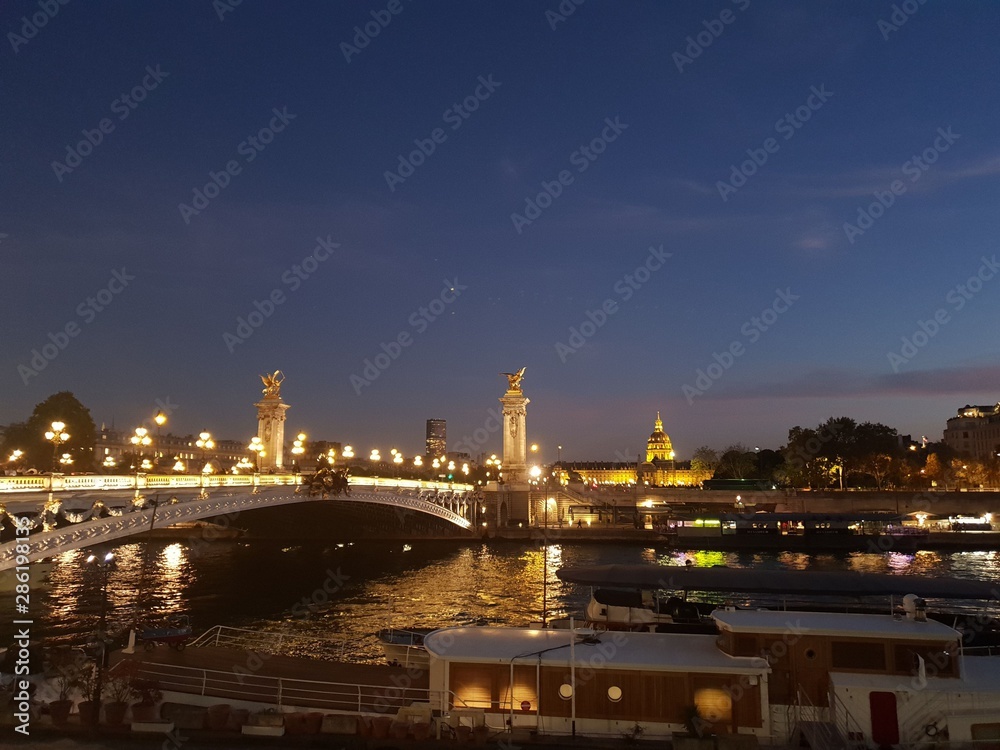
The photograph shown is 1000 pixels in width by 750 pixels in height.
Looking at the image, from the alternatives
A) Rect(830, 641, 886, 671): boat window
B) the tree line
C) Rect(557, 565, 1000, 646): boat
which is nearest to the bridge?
Rect(557, 565, 1000, 646): boat

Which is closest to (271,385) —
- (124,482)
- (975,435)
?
(124,482)

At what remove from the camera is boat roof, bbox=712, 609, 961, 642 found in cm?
1678

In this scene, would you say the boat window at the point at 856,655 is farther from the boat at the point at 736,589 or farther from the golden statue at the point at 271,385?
the golden statue at the point at 271,385

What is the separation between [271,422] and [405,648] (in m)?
73.6

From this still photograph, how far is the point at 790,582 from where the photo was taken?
83.0 ft

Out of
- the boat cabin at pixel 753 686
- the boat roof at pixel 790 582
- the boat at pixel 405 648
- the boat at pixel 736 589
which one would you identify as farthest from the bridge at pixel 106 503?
the boat roof at pixel 790 582

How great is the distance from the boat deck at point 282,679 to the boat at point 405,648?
176 centimetres

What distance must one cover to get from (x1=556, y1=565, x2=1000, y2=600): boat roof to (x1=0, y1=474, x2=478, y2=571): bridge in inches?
795

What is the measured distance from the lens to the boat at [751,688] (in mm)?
16250

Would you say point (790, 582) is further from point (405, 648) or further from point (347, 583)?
point (347, 583)

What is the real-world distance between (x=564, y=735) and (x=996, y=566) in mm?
65836

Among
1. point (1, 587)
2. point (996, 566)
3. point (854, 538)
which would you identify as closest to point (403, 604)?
point (1, 587)

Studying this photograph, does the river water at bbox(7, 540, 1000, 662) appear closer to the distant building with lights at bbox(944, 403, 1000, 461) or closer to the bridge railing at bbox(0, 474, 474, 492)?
the bridge railing at bbox(0, 474, 474, 492)

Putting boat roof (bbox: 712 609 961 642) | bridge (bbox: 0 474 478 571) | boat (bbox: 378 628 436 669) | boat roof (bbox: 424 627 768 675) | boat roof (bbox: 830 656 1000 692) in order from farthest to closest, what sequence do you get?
bridge (bbox: 0 474 478 571)
boat (bbox: 378 628 436 669)
boat roof (bbox: 712 609 961 642)
boat roof (bbox: 830 656 1000 692)
boat roof (bbox: 424 627 768 675)
